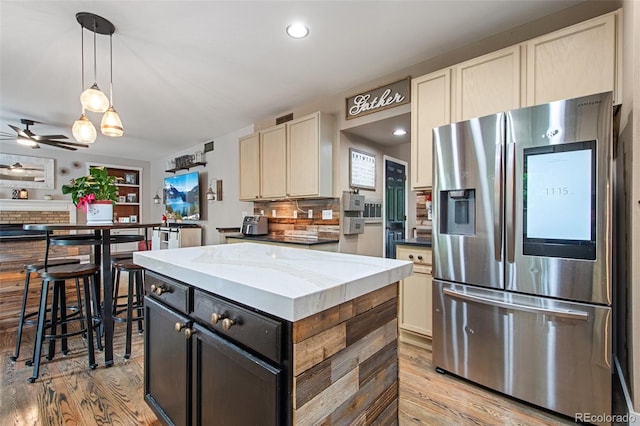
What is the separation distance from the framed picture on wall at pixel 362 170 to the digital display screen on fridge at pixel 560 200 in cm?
210

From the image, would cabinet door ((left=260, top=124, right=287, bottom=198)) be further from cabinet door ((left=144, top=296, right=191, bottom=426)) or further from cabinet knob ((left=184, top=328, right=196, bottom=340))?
cabinet knob ((left=184, top=328, right=196, bottom=340))

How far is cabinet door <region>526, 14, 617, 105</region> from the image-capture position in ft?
5.64

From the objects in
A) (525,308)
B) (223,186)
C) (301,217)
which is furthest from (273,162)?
(525,308)

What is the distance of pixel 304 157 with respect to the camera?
355cm

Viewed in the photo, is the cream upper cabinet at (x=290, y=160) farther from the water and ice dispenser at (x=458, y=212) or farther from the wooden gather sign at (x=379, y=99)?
the water and ice dispenser at (x=458, y=212)

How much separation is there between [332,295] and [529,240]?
150 cm

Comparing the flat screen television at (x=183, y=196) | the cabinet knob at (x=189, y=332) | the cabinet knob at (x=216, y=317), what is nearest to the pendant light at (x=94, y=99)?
the cabinet knob at (x=189, y=332)

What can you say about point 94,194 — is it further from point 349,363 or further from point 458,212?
point 458,212

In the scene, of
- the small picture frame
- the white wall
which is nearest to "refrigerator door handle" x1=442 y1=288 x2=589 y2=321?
the white wall

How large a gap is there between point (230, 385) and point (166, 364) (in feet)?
1.83

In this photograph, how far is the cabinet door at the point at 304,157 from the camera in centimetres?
342

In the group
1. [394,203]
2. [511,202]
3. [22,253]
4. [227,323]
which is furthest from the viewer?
[394,203]

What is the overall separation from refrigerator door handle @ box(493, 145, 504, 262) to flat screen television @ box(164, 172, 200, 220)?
5310mm

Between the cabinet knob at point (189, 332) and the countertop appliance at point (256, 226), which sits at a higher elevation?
the countertop appliance at point (256, 226)
